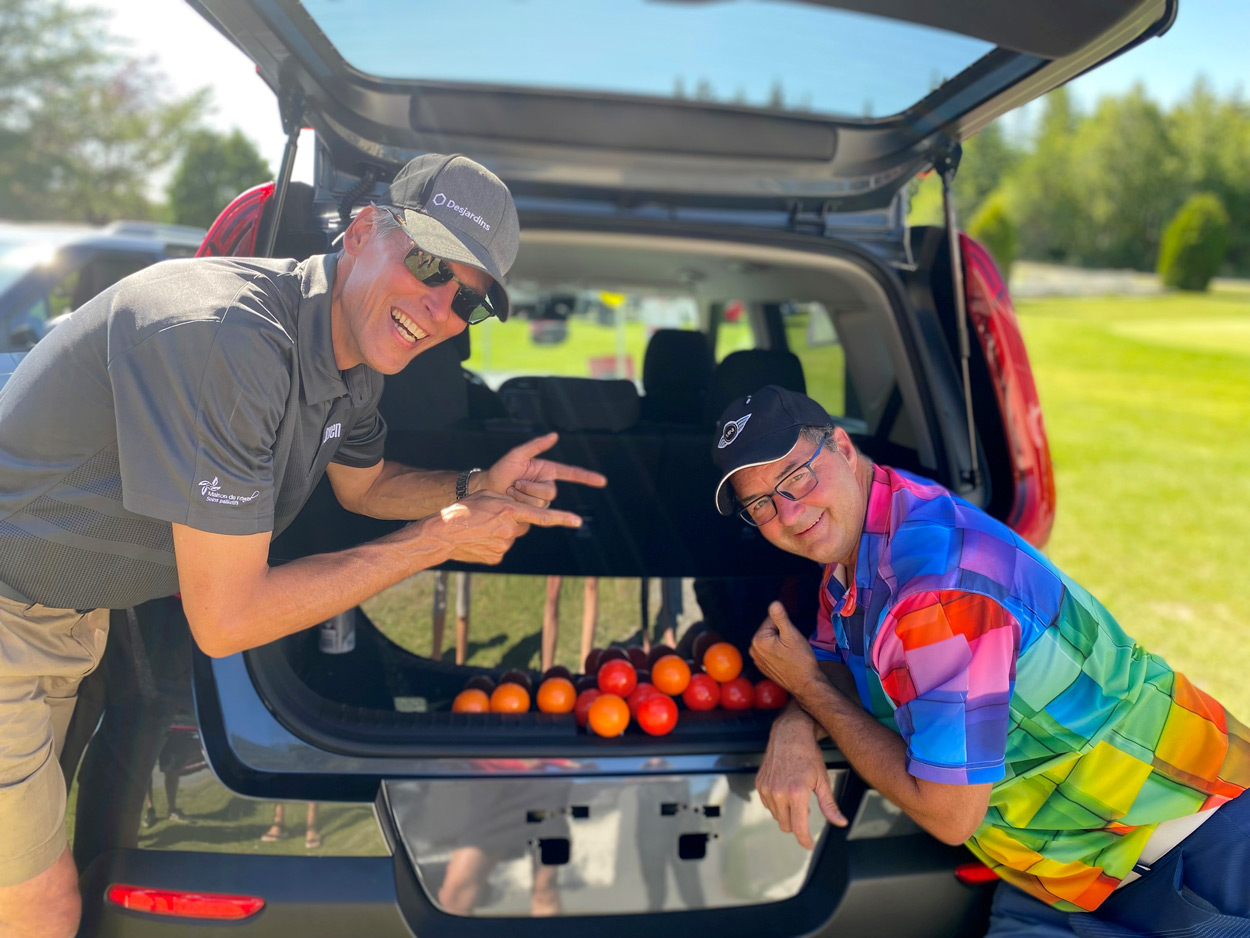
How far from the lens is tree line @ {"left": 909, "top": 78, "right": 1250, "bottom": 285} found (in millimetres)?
36719

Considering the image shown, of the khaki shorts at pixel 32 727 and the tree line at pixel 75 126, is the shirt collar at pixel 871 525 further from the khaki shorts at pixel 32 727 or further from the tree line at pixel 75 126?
the tree line at pixel 75 126

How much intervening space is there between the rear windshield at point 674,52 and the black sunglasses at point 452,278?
0.61 meters

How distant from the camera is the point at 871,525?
64.5 inches

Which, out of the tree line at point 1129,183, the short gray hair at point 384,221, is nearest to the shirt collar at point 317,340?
the short gray hair at point 384,221

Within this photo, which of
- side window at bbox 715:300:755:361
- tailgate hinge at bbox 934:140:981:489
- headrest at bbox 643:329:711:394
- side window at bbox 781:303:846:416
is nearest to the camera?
tailgate hinge at bbox 934:140:981:489

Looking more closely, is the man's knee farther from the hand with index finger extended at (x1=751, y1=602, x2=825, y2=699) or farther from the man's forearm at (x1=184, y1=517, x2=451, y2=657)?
the hand with index finger extended at (x1=751, y1=602, x2=825, y2=699)

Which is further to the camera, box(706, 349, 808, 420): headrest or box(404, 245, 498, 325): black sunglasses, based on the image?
box(706, 349, 808, 420): headrest

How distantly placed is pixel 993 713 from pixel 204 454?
132cm

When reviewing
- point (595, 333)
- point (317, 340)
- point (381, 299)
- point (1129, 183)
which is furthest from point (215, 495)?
point (1129, 183)

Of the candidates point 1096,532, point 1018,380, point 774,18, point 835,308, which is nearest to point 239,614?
point 774,18

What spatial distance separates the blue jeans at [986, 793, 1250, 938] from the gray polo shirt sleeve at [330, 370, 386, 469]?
160 cm

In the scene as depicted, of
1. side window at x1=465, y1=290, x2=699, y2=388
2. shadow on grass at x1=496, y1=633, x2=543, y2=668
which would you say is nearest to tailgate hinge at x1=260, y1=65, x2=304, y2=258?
shadow on grass at x1=496, y1=633, x2=543, y2=668

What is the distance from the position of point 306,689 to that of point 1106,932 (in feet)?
5.30

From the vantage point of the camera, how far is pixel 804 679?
1687mm
